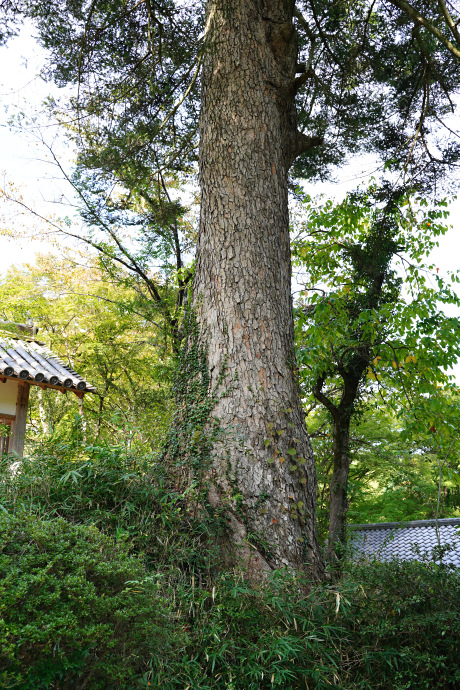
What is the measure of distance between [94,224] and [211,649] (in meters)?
7.28

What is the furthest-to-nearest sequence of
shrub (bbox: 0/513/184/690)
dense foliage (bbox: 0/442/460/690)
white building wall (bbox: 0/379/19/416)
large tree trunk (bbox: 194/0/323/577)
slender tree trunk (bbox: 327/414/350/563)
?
slender tree trunk (bbox: 327/414/350/563), white building wall (bbox: 0/379/19/416), large tree trunk (bbox: 194/0/323/577), dense foliage (bbox: 0/442/460/690), shrub (bbox: 0/513/184/690)

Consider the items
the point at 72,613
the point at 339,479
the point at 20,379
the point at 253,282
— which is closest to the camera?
the point at 72,613

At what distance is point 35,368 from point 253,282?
4160 mm

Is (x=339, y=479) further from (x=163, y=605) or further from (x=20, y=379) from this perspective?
(x=163, y=605)

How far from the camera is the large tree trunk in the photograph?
10.4ft

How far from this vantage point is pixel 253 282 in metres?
3.73

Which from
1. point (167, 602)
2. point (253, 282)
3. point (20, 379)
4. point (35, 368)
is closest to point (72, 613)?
point (167, 602)

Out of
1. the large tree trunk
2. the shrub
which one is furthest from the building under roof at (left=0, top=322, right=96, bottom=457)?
the shrub

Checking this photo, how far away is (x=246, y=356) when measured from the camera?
352 centimetres

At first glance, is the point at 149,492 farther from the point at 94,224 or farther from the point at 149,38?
the point at 94,224

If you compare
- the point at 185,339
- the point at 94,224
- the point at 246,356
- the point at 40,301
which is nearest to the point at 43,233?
the point at 94,224

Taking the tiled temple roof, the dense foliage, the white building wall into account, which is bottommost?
the dense foliage

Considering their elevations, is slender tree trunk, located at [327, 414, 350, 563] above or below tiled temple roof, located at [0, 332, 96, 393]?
below

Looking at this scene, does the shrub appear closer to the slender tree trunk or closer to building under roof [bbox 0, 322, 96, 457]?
building under roof [bbox 0, 322, 96, 457]
